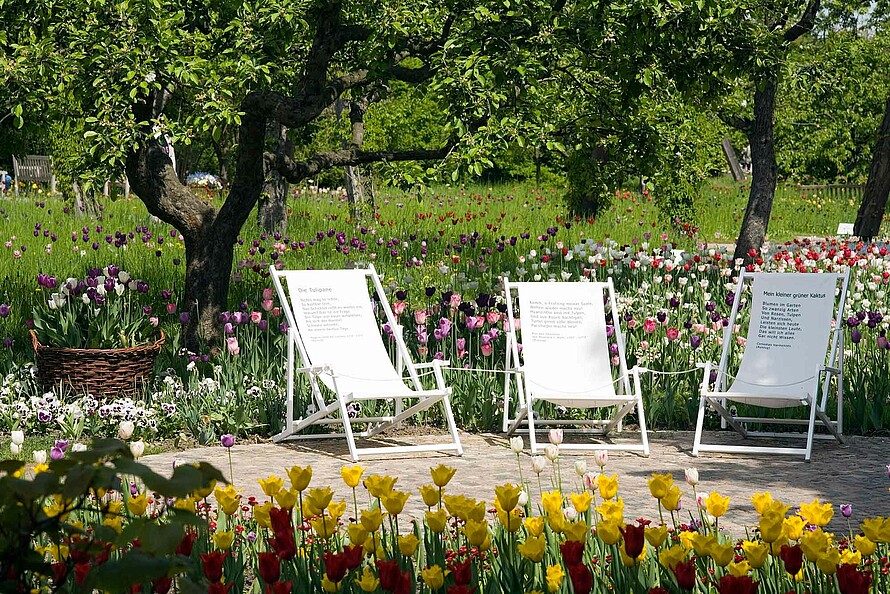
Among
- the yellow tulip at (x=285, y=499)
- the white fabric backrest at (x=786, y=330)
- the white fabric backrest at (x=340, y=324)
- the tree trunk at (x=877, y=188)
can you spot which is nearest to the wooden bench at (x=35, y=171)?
the tree trunk at (x=877, y=188)

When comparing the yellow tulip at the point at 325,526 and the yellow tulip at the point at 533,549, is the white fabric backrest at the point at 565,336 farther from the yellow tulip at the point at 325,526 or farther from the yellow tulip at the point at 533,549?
the yellow tulip at the point at 533,549

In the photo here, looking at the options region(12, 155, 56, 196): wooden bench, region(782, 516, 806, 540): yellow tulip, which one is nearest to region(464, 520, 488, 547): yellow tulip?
region(782, 516, 806, 540): yellow tulip

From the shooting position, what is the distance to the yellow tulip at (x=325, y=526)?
113 inches

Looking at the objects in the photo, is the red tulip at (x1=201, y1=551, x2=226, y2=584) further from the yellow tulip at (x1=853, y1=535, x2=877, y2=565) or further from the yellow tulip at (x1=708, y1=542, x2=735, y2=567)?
the yellow tulip at (x1=853, y1=535, x2=877, y2=565)

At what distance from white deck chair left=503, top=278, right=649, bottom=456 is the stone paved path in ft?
1.14

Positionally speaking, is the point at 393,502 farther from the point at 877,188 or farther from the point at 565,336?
the point at 877,188

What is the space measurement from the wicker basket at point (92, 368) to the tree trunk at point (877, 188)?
35.9 feet

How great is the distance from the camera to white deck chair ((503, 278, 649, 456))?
6.65m

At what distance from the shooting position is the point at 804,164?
31406 millimetres

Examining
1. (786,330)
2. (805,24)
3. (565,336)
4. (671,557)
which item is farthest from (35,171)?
(671,557)

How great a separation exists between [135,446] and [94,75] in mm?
3927

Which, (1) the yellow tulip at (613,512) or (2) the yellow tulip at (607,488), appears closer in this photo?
(1) the yellow tulip at (613,512)

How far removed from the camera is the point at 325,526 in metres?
2.87

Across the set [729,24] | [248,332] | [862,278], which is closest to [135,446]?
[248,332]
